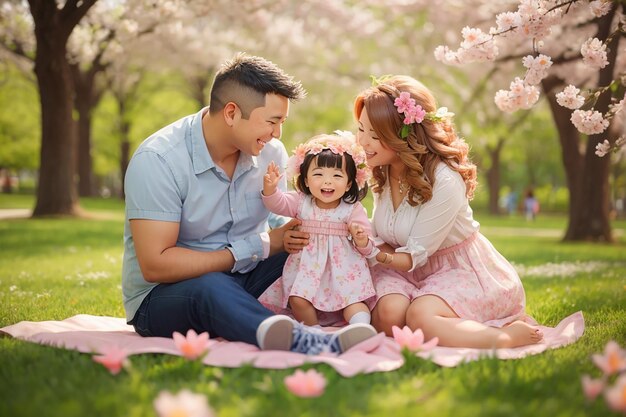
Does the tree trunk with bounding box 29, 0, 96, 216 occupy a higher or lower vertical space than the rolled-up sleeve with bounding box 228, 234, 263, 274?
higher

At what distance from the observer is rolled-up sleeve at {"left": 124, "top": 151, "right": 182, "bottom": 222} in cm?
373

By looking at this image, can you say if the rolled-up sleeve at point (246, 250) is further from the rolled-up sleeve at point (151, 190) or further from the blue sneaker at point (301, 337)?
the blue sneaker at point (301, 337)

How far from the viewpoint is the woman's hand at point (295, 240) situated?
13.6ft

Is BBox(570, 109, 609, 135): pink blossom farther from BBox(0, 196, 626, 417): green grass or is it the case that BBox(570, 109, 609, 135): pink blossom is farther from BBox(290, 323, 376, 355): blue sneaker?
BBox(290, 323, 376, 355): blue sneaker

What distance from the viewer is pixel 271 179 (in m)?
4.16

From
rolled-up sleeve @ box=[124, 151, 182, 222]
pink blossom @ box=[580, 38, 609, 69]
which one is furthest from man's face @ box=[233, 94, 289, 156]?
pink blossom @ box=[580, 38, 609, 69]

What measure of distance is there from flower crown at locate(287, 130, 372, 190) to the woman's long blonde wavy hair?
0.18m

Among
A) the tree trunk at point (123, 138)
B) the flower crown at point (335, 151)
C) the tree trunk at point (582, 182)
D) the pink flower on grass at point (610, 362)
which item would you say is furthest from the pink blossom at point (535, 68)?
the tree trunk at point (123, 138)

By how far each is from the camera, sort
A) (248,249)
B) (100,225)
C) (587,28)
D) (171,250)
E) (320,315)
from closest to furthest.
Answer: (171,250), (248,249), (320,315), (587,28), (100,225)

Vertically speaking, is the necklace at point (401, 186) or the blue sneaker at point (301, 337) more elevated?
the necklace at point (401, 186)

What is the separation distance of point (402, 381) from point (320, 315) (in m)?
1.42

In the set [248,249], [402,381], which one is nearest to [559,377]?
[402,381]

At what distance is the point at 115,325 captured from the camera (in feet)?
14.2

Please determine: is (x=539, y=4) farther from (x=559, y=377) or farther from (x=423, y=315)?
(x=559, y=377)
